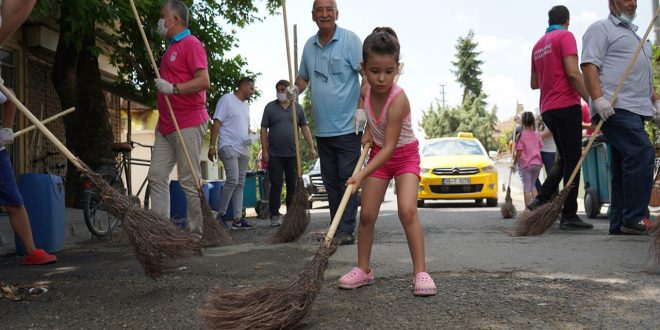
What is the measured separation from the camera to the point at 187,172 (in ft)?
18.5

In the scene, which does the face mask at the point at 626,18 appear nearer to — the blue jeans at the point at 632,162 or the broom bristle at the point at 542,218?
the blue jeans at the point at 632,162

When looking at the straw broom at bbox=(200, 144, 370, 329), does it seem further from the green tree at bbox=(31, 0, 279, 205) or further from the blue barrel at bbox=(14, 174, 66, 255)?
the green tree at bbox=(31, 0, 279, 205)

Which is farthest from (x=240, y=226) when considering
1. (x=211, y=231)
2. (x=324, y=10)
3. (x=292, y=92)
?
(x=324, y=10)

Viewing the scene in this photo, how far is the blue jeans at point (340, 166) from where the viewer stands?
5418 mm

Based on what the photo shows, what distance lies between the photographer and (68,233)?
274 inches

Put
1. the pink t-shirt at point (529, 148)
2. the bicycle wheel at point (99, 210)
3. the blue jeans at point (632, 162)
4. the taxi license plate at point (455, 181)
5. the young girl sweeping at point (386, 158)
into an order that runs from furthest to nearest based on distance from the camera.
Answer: the taxi license plate at point (455, 181)
the pink t-shirt at point (529, 148)
the bicycle wheel at point (99, 210)
the blue jeans at point (632, 162)
the young girl sweeping at point (386, 158)

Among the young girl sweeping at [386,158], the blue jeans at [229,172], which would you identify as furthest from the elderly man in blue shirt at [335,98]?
the blue jeans at [229,172]

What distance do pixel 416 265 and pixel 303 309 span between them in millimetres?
839

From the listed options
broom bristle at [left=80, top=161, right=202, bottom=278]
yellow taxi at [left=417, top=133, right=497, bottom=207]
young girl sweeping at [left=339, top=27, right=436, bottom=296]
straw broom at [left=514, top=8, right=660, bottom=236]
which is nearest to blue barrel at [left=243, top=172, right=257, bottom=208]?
yellow taxi at [left=417, top=133, right=497, bottom=207]

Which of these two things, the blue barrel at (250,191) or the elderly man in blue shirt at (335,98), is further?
the blue barrel at (250,191)

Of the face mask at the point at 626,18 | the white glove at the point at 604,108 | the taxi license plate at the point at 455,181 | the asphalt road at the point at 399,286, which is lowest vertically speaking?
the asphalt road at the point at 399,286

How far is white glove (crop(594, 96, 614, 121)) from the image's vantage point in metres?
5.39

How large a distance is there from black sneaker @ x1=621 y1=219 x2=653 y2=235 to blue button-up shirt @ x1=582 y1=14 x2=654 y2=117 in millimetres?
968

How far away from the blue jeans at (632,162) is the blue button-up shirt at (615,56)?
9.1 inches
